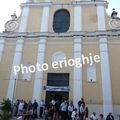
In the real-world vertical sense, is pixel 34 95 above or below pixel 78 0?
below

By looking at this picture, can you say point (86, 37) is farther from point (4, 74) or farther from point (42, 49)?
point (4, 74)

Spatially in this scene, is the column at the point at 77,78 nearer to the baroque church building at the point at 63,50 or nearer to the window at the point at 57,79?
the baroque church building at the point at 63,50

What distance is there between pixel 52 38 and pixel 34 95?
5.72m

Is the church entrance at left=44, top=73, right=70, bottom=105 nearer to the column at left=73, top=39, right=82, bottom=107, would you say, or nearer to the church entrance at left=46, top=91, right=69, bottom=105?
the church entrance at left=46, top=91, right=69, bottom=105

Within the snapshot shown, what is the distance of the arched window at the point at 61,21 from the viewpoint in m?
23.4

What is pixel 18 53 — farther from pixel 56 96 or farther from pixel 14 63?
pixel 56 96

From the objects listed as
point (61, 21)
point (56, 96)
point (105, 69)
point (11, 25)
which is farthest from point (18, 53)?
point (105, 69)

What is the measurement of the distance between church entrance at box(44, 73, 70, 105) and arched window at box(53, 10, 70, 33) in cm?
475

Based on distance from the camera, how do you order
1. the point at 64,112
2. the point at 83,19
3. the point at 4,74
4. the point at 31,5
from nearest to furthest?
1. the point at 64,112
2. the point at 4,74
3. the point at 83,19
4. the point at 31,5

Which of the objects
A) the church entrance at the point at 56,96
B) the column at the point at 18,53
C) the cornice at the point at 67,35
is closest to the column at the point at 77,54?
the cornice at the point at 67,35

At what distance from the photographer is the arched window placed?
2338 cm

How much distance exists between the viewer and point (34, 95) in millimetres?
20078

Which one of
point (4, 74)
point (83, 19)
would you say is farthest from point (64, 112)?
point (83, 19)

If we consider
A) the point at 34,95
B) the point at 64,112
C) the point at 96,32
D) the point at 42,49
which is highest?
the point at 96,32
